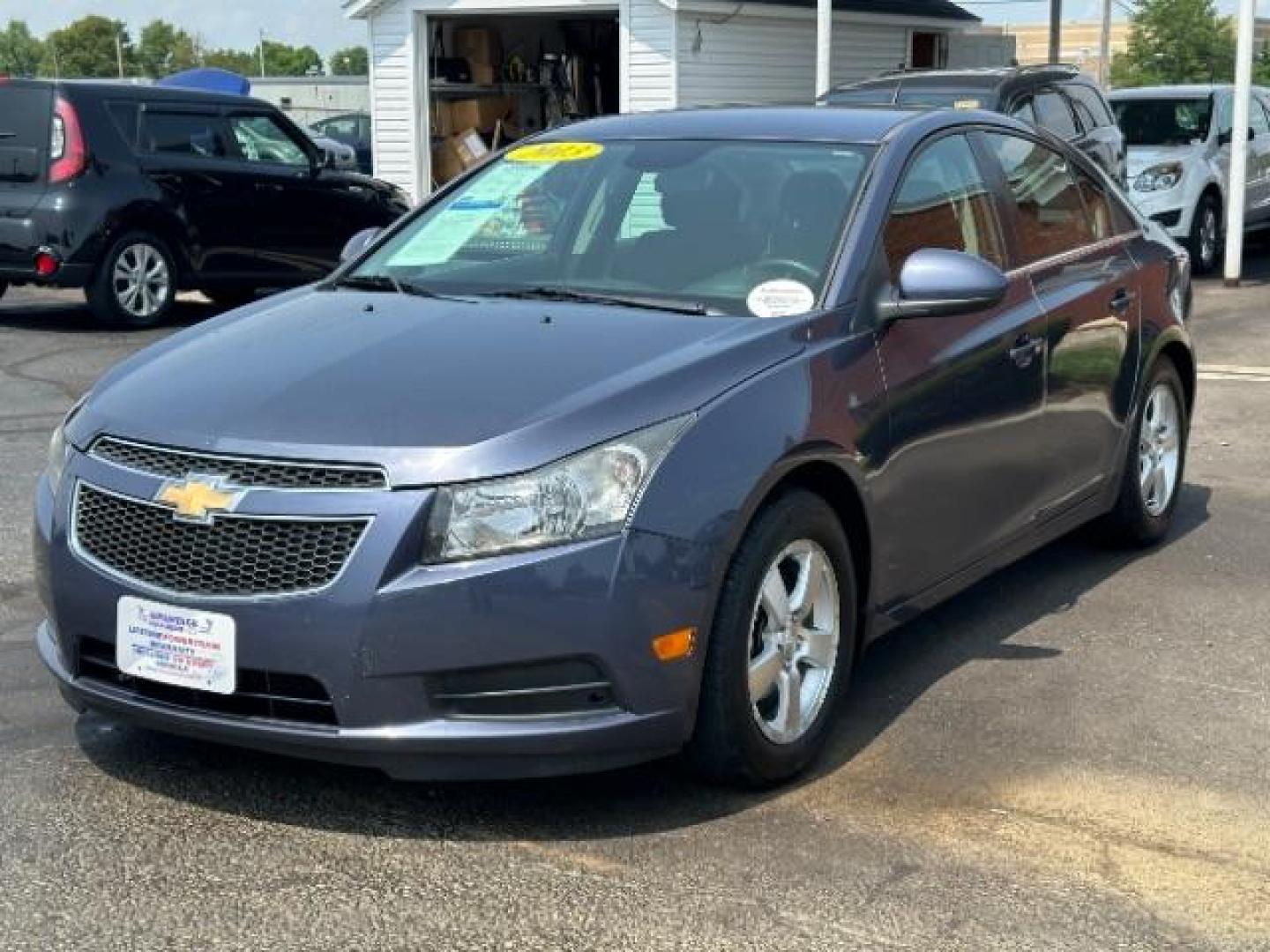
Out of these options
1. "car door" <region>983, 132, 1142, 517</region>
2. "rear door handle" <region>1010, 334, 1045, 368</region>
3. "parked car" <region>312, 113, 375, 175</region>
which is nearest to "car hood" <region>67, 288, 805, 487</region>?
"rear door handle" <region>1010, 334, 1045, 368</region>

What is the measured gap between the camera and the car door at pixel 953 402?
184 inches

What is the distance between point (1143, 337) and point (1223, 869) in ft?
9.20

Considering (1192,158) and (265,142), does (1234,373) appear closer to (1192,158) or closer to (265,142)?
A: (1192,158)

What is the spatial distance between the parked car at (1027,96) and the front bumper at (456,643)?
30.5 ft

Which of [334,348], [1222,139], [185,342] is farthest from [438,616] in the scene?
[1222,139]

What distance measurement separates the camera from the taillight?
12430 millimetres

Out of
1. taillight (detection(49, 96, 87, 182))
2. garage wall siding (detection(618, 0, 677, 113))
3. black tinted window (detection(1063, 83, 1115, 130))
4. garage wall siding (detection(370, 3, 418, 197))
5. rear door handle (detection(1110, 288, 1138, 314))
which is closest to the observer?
rear door handle (detection(1110, 288, 1138, 314))

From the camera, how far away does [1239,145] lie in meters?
15.4

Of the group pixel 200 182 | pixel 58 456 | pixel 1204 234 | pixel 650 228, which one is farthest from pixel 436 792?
pixel 1204 234

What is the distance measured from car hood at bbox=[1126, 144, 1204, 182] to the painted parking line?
219 inches

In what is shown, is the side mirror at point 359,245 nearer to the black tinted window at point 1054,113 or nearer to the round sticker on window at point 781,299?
the round sticker on window at point 781,299

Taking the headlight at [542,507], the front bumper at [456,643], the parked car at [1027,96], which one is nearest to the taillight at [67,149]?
the parked car at [1027,96]

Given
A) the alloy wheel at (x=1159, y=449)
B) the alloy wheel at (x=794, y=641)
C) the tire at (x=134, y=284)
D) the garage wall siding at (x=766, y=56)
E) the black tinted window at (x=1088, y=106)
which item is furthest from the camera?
the garage wall siding at (x=766, y=56)

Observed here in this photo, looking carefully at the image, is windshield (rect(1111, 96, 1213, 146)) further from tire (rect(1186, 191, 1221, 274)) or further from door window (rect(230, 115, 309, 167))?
door window (rect(230, 115, 309, 167))
